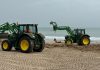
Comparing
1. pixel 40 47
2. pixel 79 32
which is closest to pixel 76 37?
pixel 79 32

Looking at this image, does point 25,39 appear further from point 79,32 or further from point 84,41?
point 79,32

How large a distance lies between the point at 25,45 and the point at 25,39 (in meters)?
0.43

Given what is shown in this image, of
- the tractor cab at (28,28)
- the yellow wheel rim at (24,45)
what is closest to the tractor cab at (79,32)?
the tractor cab at (28,28)

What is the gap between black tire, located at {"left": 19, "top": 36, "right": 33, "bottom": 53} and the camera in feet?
69.8

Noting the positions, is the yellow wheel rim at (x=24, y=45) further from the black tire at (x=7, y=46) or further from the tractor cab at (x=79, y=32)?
the tractor cab at (x=79, y=32)

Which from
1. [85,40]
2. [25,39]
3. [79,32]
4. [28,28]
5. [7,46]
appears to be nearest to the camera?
[25,39]

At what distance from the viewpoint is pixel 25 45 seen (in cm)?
2164

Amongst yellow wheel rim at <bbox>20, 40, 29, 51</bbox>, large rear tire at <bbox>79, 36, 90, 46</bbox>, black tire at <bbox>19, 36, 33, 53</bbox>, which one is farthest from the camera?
large rear tire at <bbox>79, 36, 90, 46</bbox>

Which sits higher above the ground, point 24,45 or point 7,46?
point 24,45

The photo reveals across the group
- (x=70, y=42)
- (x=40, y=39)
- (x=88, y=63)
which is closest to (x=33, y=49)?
(x=40, y=39)

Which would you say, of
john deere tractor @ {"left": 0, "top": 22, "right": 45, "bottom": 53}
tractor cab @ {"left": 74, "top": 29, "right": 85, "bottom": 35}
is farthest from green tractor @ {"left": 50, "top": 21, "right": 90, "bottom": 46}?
john deere tractor @ {"left": 0, "top": 22, "right": 45, "bottom": 53}

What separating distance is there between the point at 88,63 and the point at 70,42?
1676 centimetres

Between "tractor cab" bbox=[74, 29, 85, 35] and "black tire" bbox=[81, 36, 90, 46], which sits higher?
"tractor cab" bbox=[74, 29, 85, 35]

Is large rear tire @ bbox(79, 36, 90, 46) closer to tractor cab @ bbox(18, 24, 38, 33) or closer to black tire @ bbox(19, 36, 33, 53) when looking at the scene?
tractor cab @ bbox(18, 24, 38, 33)
